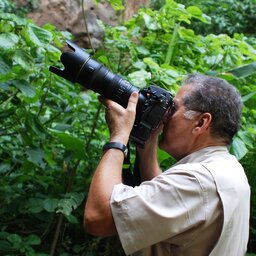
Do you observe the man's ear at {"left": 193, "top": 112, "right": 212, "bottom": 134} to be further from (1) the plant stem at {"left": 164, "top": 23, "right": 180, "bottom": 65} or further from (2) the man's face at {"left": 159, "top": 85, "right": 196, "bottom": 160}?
(1) the plant stem at {"left": 164, "top": 23, "right": 180, "bottom": 65}

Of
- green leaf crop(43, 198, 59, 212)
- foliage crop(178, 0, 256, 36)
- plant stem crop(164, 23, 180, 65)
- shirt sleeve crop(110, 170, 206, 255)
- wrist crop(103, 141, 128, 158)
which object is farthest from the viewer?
foliage crop(178, 0, 256, 36)

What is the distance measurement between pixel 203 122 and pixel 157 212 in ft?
1.29

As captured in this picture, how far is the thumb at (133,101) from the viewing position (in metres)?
1.42

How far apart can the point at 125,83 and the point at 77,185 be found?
1139 millimetres

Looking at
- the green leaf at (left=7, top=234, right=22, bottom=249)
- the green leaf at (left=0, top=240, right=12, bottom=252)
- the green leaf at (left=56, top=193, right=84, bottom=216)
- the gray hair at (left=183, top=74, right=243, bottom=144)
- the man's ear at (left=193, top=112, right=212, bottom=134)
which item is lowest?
the green leaf at (left=0, top=240, right=12, bottom=252)

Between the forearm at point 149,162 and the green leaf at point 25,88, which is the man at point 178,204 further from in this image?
the green leaf at point 25,88

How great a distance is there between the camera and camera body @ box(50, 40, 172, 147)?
1.46 metres

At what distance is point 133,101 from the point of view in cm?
143

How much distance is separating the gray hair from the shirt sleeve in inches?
11.5

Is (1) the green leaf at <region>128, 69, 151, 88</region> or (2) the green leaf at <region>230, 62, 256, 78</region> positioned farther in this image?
(2) the green leaf at <region>230, 62, 256, 78</region>

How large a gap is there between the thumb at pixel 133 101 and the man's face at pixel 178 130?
147mm

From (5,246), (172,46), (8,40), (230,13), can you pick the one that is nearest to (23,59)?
(8,40)

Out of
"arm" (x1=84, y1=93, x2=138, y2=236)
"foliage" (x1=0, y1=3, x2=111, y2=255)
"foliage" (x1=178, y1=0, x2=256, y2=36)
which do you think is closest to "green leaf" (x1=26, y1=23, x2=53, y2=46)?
"foliage" (x1=0, y1=3, x2=111, y2=255)

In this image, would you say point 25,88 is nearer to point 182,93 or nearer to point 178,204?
point 182,93
